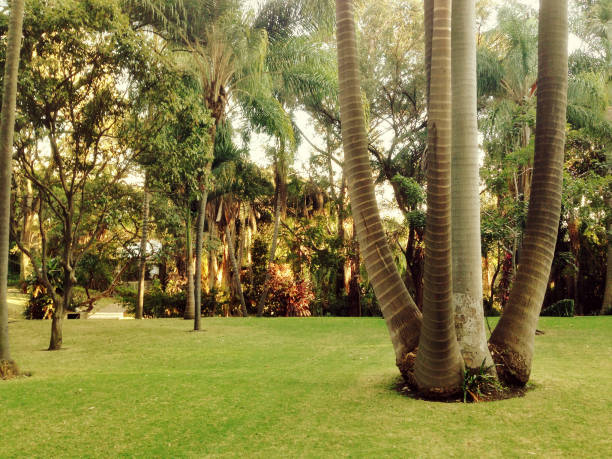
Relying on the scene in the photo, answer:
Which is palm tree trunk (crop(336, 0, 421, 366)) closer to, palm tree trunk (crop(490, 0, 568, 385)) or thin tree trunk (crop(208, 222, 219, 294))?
palm tree trunk (crop(490, 0, 568, 385))

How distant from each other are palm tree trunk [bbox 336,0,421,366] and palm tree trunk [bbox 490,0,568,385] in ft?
3.62

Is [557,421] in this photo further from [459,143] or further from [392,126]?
[392,126]

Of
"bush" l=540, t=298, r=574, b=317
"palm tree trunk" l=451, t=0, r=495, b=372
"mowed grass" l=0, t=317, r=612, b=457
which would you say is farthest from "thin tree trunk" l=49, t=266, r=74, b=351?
"bush" l=540, t=298, r=574, b=317

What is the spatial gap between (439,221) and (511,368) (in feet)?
6.78

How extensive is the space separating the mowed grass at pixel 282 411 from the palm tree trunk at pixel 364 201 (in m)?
0.84

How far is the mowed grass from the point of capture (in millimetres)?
4547

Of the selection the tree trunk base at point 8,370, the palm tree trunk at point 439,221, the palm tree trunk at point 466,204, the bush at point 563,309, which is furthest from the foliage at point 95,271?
the bush at point 563,309

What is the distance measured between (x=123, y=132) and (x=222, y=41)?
4.92 meters

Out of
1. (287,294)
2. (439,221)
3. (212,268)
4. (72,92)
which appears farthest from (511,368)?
(212,268)

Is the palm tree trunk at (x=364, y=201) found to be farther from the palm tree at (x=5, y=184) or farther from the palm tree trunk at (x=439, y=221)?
the palm tree at (x=5, y=184)

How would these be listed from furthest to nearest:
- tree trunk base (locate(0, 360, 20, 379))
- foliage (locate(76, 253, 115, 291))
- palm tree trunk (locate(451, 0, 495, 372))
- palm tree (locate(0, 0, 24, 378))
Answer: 1. foliage (locate(76, 253, 115, 291))
2. palm tree (locate(0, 0, 24, 378))
3. tree trunk base (locate(0, 360, 20, 379))
4. palm tree trunk (locate(451, 0, 495, 372))

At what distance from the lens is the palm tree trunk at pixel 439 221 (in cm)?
543

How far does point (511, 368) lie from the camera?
20.1ft

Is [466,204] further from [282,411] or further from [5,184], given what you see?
[5,184]
